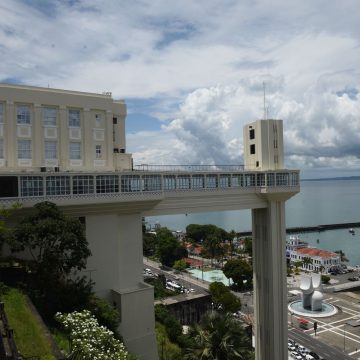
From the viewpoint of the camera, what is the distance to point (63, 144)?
2089cm

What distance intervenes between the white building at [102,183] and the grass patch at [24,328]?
458 cm

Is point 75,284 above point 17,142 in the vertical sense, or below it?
below

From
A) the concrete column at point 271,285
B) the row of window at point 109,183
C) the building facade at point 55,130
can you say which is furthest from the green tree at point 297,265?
the building facade at point 55,130

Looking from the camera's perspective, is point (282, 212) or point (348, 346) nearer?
point (282, 212)

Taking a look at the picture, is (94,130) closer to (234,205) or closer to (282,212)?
(234,205)

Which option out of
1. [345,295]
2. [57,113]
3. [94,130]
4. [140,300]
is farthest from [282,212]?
[345,295]

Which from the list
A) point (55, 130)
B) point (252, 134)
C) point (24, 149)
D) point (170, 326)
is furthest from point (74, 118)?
point (170, 326)

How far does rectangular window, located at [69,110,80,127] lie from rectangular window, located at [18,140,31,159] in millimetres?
2652

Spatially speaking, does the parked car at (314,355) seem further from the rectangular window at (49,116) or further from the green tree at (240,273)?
the rectangular window at (49,116)

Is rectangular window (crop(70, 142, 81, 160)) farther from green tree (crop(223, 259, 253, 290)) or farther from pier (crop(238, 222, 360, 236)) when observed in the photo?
pier (crop(238, 222, 360, 236))

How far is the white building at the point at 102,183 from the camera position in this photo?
18.8m

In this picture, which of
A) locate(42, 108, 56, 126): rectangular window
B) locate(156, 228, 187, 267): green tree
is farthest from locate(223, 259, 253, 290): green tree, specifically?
locate(42, 108, 56, 126): rectangular window

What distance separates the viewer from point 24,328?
476 inches

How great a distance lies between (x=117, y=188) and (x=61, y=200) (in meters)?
3.17
